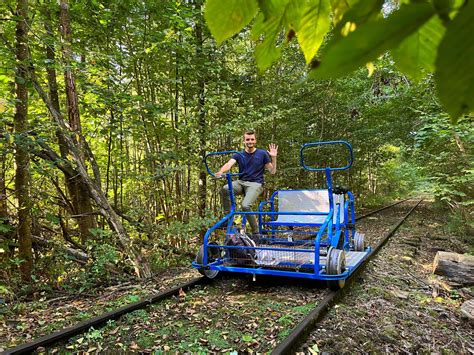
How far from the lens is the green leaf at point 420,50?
16.1 inches

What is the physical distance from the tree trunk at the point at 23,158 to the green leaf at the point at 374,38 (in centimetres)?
477

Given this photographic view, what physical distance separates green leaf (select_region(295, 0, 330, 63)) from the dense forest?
8.48ft

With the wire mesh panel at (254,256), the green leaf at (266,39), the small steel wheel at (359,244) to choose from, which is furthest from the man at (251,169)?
the green leaf at (266,39)

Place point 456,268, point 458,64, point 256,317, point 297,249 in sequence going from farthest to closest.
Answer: point 456,268
point 297,249
point 256,317
point 458,64

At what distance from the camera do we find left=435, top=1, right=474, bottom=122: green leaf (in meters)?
0.29

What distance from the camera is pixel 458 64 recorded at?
30cm

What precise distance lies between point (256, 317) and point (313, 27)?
3.47m

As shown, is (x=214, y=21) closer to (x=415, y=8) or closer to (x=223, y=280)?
(x=415, y=8)

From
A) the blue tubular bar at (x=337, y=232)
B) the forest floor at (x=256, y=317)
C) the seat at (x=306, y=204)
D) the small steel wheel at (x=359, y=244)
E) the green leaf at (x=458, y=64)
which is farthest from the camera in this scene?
the small steel wheel at (x=359, y=244)

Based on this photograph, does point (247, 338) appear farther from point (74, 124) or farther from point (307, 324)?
point (74, 124)

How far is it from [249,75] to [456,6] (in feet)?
30.7

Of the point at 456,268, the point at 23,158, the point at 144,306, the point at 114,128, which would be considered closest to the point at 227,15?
the point at 144,306

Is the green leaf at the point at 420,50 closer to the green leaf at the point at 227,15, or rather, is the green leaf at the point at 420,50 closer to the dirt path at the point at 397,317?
the green leaf at the point at 227,15

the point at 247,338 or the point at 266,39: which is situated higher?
the point at 266,39
